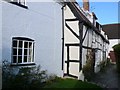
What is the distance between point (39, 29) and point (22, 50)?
6.16 ft

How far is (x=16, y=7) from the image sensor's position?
10992mm

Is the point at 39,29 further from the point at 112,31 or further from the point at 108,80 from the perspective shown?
the point at 112,31

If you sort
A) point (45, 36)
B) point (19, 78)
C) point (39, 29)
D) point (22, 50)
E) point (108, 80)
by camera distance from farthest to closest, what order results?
1. point (108, 80)
2. point (45, 36)
3. point (39, 29)
4. point (22, 50)
5. point (19, 78)

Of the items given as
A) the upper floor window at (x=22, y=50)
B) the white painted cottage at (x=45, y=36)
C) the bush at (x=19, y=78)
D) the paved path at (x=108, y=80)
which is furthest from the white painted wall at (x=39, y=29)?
the paved path at (x=108, y=80)

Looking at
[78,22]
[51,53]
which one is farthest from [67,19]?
[51,53]

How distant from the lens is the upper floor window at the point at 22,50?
434 inches

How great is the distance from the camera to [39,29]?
12875 mm

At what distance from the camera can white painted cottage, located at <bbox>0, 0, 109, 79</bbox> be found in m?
10.6

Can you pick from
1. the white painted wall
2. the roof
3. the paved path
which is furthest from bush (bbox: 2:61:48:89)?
the roof

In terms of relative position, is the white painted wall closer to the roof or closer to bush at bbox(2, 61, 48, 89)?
bush at bbox(2, 61, 48, 89)

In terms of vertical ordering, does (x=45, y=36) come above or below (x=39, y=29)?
below

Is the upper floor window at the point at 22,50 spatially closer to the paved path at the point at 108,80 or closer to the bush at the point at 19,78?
the bush at the point at 19,78

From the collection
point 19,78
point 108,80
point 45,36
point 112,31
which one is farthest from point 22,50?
point 112,31

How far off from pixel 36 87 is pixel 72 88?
225 centimetres
